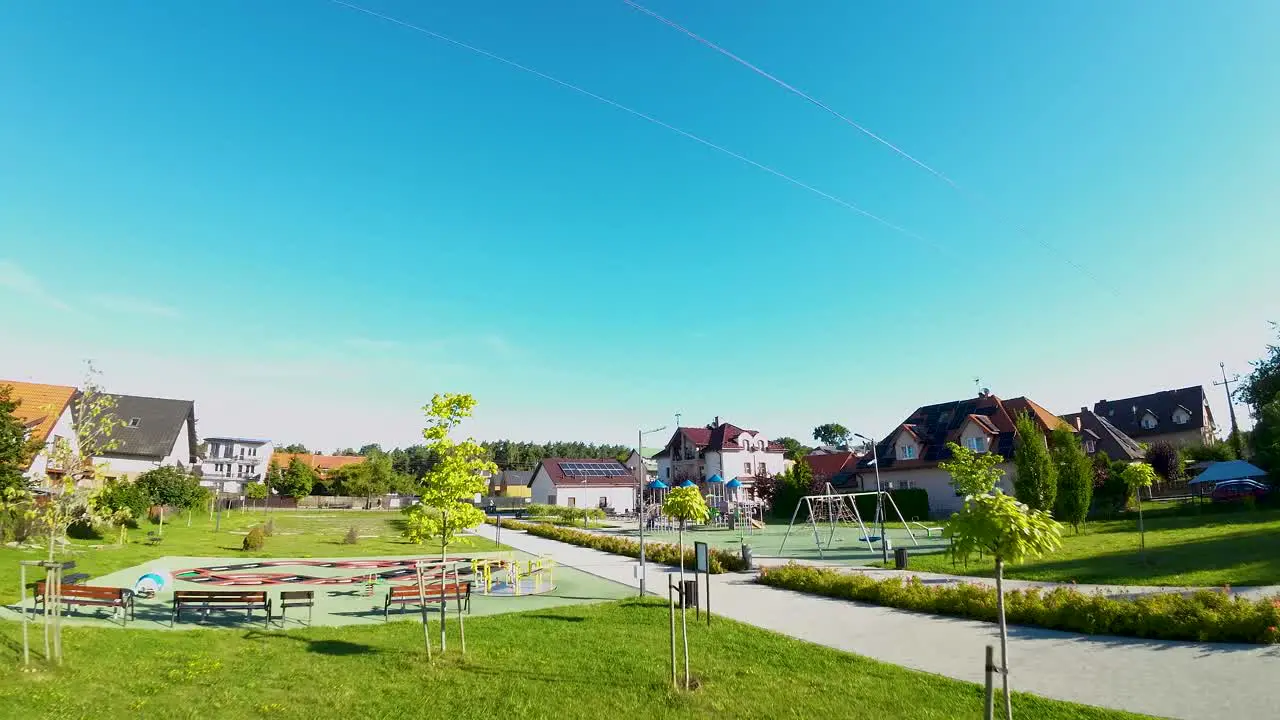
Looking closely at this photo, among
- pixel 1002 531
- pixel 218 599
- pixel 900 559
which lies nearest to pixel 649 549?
pixel 900 559

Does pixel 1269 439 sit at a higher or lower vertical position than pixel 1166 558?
higher

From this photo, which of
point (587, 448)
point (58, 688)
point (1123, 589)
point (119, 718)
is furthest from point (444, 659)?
point (587, 448)

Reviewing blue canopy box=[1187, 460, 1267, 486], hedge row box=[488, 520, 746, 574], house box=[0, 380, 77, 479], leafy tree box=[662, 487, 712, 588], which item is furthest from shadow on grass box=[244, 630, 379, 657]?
blue canopy box=[1187, 460, 1267, 486]

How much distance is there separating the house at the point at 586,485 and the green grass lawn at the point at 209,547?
26219mm

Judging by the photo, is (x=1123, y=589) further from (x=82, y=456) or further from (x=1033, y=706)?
(x=82, y=456)

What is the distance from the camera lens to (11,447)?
76.0 feet

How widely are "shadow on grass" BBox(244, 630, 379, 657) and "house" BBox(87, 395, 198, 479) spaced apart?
158 ft

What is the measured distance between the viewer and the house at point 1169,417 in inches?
2456

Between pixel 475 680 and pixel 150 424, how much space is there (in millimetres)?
62836

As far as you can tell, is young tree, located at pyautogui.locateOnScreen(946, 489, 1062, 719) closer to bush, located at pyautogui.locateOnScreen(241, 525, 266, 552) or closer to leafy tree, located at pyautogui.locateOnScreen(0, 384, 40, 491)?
leafy tree, located at pyautogui.locateOnScreen(0, 384, 40, 491)

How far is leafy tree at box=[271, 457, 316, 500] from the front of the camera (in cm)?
7675

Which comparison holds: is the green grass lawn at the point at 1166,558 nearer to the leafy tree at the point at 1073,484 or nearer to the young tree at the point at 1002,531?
the leafy tree at the point at 1073,484

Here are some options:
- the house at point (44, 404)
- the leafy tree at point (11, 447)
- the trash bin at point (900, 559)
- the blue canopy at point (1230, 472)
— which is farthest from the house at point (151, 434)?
the blue canopy at point (1230, 472)

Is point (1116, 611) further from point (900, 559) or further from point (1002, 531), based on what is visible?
point (900, 559)
